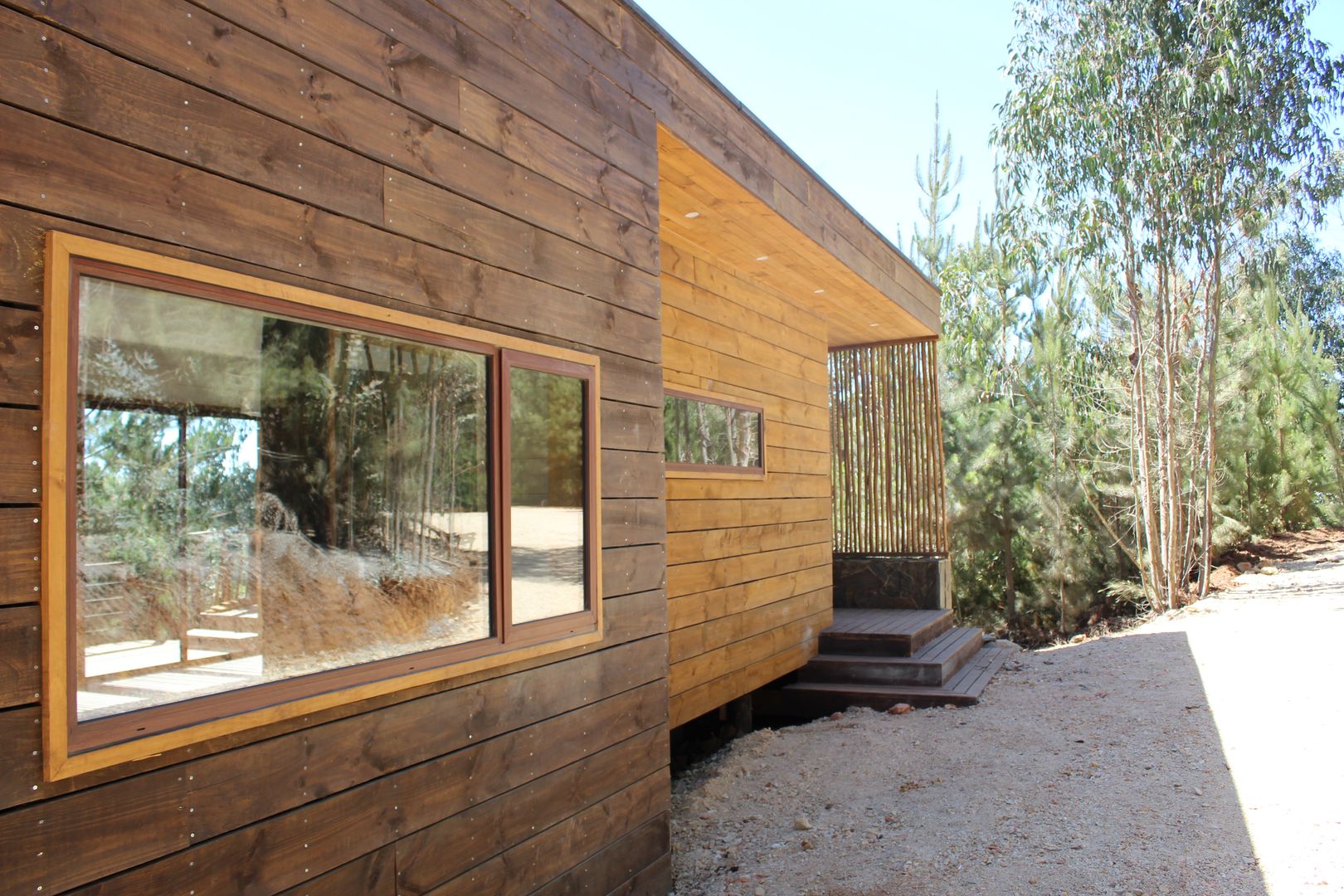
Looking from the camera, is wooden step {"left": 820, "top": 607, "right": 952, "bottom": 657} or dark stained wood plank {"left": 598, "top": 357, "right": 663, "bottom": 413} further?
wooden step {"left": 820, "top": 607, "right": 952, "bottom": 657}

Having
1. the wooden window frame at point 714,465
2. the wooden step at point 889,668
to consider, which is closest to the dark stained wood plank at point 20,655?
the wooden window frame at point 714,465

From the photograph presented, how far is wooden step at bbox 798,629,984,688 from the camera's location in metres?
6.13

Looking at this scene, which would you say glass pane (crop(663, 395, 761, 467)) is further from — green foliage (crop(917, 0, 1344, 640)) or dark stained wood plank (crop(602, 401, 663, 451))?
green foliage (crop(917, 0, 1344, 640))

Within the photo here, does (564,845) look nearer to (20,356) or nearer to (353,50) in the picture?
(20,356)

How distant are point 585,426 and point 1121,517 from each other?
36.1ft

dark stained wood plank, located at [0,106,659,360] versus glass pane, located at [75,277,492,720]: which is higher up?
dark stained wood plank, located at [0,106,659,360]

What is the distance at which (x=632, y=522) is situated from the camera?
318 centimetres

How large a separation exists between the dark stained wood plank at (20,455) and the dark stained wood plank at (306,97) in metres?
0.30

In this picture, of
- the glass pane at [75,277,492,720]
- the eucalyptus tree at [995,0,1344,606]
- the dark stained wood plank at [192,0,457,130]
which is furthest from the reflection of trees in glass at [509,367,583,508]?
the eucalyptus tree at [995,0,1344,606]

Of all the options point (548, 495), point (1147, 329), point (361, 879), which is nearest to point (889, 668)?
point (548, 495)

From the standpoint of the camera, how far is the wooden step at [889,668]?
6133 millimetres

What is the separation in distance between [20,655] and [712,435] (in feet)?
13.5

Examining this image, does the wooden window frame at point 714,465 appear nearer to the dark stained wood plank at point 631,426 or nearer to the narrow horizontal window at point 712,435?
the narrow horizontal window at point 712,435

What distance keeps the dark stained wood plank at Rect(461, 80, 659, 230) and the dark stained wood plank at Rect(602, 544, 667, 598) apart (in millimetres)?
1161
